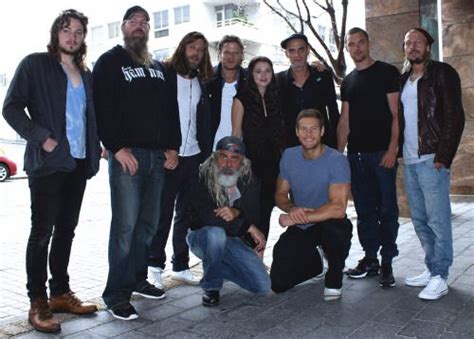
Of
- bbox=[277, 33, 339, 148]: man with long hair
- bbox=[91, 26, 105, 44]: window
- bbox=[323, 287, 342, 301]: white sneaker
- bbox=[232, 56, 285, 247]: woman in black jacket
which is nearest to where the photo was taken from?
bbox=[323, 287, 342, 301]: white sneaker

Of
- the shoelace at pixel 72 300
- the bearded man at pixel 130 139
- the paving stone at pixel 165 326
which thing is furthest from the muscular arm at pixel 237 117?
the shoelace at pixel 72 300

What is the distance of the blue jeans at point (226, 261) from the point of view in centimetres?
442

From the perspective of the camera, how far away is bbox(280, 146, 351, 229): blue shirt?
4.50 metres

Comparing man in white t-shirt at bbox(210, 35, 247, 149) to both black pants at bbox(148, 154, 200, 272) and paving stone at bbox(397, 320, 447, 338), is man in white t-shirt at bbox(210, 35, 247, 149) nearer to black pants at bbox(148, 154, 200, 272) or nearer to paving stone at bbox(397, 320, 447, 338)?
black pants at bbox(148, 154, 200, 272)

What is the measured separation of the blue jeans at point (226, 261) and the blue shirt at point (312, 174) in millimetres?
570

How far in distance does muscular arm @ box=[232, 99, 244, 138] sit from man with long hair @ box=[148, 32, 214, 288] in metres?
0.23

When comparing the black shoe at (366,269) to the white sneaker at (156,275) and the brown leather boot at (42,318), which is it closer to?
the white sneaker at (156,275)

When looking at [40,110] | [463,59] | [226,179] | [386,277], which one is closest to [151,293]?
[226,179]

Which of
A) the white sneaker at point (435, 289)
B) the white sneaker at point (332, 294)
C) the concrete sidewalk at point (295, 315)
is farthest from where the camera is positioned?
the white sneaker at point (332, 294)

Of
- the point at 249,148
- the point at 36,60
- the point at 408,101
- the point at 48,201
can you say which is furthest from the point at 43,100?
the point at 408,101

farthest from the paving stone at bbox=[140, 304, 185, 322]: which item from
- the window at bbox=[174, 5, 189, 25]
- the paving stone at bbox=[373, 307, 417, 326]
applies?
the window at bbox=[174, 5, 189, 25]

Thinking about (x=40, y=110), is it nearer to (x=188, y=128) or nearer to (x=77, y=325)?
(x=188, y=128)

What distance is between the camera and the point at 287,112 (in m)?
5.05

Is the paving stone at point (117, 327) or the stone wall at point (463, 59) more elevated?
the stone wall at point (463, 59)
